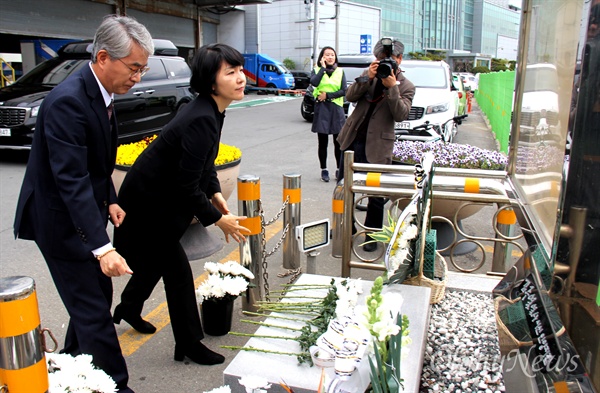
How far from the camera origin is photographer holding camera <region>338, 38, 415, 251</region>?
15.0 ft

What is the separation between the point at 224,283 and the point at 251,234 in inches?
18.0

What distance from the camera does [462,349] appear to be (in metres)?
2.49

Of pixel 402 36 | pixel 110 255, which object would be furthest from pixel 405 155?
pixel 402 36

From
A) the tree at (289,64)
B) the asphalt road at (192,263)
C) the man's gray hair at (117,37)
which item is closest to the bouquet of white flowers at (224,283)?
the asphalt road at (192,263)

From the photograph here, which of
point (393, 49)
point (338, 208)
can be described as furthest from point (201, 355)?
point (393, 49)

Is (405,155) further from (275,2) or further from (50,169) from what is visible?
(275,2)

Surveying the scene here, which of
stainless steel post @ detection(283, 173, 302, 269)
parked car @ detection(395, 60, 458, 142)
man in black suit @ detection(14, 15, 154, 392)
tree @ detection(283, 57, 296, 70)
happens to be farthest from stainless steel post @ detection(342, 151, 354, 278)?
tree @ detection(283, 57, 296, 70)

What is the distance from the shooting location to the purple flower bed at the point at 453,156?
186 inches

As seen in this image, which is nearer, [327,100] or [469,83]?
[327,100]

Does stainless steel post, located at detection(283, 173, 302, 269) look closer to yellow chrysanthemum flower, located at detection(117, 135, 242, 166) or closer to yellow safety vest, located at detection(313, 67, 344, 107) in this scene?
yellow chrysanthemum flower, located at detection(117, 135, 242, 166)

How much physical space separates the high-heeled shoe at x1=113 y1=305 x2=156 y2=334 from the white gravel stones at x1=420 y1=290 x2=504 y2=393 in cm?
182

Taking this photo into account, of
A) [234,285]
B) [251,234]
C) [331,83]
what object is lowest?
[234,285]

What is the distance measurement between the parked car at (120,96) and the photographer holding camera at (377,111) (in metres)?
5.53

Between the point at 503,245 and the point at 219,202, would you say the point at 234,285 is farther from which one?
the point at 503,245
